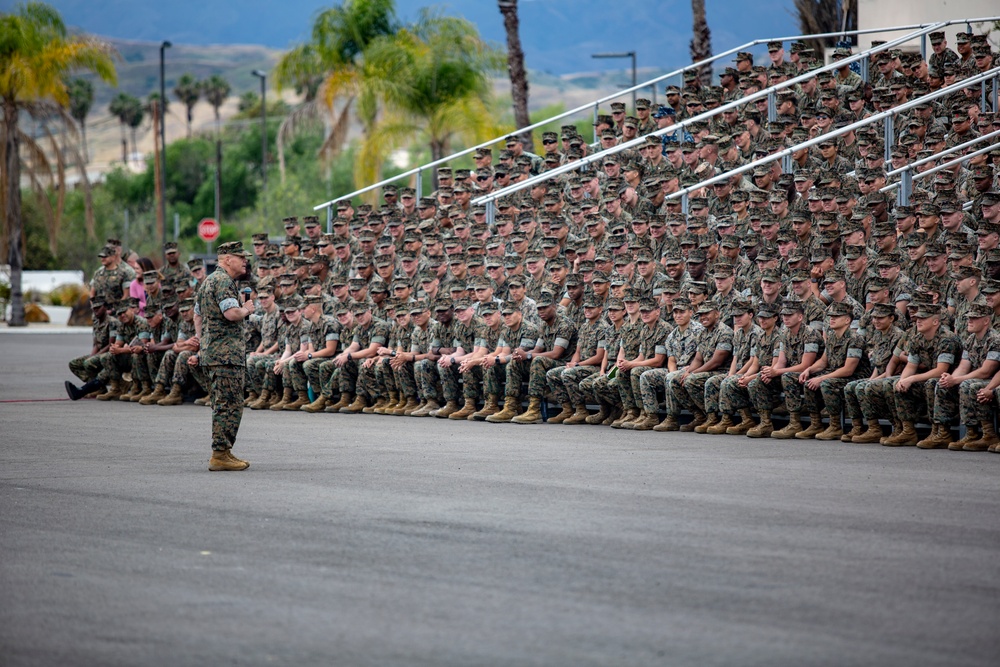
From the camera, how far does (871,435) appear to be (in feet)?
48.6

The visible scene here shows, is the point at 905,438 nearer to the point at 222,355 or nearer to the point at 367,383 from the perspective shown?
the point at 222,355

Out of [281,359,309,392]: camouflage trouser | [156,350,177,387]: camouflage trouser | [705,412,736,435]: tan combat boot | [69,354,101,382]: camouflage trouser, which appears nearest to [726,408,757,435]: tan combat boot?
[705,412,736,435]: tan combat boot

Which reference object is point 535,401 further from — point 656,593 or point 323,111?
point 323,111

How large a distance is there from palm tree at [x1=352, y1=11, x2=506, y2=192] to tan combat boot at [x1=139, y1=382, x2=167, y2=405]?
19.8 meters

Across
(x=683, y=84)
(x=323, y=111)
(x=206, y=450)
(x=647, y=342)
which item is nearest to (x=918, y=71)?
(x=683, y=84)

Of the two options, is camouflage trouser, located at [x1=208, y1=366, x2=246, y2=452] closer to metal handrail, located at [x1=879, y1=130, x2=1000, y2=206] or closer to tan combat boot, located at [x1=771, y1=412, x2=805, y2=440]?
tan combat boot, located at [x1=771, y1=412, x2=805, y2=440]

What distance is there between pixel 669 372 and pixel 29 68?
102 ft

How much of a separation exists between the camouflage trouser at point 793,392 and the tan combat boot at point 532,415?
3.49 m

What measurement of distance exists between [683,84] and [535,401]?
1181 centimetres

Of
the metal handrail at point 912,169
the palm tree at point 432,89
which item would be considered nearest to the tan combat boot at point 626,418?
the metal handrail at point 912,169

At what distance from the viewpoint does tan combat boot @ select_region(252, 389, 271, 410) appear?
816 inches

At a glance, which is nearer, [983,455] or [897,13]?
[983,455]

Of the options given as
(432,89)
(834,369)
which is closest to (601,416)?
(834,369)

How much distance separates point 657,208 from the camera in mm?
20609
